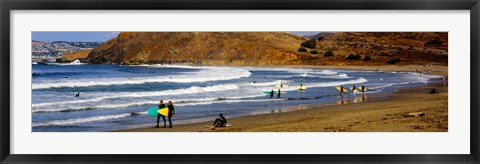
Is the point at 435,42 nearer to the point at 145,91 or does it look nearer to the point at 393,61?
the point at 393,61

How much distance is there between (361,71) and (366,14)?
287 cm

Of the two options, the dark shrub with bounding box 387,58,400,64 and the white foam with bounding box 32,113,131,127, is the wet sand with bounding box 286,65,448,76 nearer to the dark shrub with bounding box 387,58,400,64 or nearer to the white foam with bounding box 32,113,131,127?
the dark shrub with bounding box 387,58,400,64

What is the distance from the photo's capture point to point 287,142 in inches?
426

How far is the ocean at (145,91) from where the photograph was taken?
1127 cm

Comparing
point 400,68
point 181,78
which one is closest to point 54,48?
point 181,78

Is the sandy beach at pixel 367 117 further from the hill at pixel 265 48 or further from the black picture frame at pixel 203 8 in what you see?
the black picture frame at pixel 203 8

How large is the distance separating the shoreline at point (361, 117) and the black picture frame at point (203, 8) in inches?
30.9

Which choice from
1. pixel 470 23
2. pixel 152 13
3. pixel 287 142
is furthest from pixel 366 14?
pixel 152 13

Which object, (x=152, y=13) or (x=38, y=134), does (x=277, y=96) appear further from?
(x=38, y=134)

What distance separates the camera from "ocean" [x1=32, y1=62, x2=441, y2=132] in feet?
37.0

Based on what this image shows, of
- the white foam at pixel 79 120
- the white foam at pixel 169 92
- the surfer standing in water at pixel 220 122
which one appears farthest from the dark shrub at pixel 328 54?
the white foam at pixel 79 120

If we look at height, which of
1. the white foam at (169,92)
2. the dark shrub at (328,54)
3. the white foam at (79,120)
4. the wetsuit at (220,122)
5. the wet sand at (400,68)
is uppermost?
the dark shrub at (328,54)

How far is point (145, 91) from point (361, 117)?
13.2 feet

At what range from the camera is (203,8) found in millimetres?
10484
